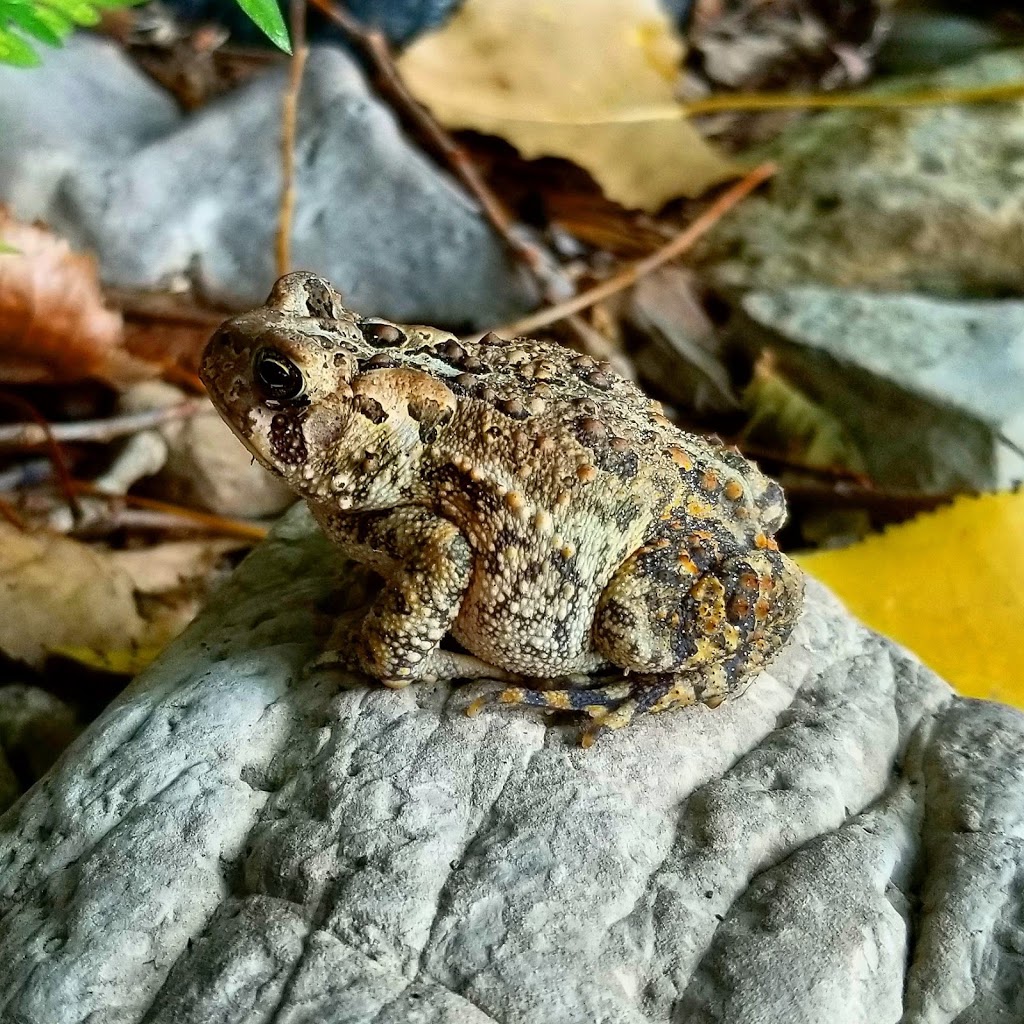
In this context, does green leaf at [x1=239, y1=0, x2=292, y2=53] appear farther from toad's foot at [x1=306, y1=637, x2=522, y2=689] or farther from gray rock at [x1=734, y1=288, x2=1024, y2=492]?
gray rock at [x1=734, y1=288, x2=1024, y2=492]

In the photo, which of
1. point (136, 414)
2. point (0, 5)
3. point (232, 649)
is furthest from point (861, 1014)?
point (136, 414)

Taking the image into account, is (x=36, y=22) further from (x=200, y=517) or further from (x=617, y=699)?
(x=617, y=699)

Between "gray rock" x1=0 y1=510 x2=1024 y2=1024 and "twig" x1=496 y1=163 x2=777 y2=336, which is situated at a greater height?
"gray rock" x1=0 y1=510 x2=1024 y2=1024

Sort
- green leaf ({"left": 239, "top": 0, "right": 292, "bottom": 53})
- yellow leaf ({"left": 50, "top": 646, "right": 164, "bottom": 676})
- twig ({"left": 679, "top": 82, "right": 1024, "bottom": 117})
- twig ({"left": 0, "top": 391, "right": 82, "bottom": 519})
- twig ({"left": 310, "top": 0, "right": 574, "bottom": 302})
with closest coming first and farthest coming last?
1. green leaf ({"left": 239, "top": 0, "right": 292, "bottom": 53})
2. yellow leaf ({"left": 50, "top": 646, "right": 164, "bottom": 676})
3. twig ({"left": 0, "top": 391, "right": 82, "bottom": 519})
4. twig ({"left": 310, "top": 0, "right": 574, "bottom": 302})
5. twig ({"left": 679, "top": 82, "right": 1024, "bottom": 117})

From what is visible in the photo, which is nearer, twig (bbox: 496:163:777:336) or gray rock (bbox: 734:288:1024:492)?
gray rock (bbox: 734:288:1024:492)

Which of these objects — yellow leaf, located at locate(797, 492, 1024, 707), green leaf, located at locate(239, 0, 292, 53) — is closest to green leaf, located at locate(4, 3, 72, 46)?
green leaf, located at locate(239, 0, 292, 53)

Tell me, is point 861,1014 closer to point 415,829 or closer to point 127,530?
point 415,829
